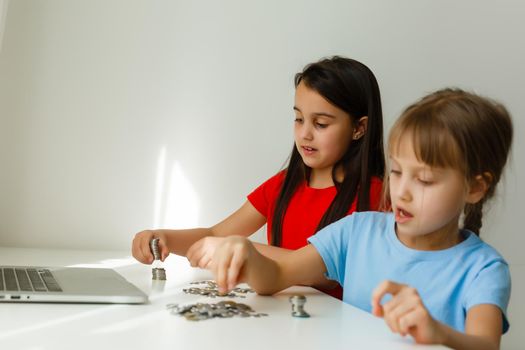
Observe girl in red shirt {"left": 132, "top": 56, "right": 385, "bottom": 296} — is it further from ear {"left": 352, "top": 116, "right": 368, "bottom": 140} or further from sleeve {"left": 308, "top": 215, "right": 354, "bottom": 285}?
sleeve {"left": 308, "top": 215, "right": 354, "bottom": 285}

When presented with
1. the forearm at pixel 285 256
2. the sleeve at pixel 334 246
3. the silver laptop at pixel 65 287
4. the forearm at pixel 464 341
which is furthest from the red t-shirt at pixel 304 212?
the forearm at pixel 464 341

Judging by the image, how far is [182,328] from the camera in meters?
0.78

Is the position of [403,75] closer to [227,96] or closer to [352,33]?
[352,33]

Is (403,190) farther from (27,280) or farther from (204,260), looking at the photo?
(27,280)

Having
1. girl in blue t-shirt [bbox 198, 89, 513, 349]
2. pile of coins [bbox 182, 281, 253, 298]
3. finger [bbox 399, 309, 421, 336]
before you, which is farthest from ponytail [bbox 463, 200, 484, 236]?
finger [bbox 399, 309, 421, 336]

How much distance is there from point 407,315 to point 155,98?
1.41 m

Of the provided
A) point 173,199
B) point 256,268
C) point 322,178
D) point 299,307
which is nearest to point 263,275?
point 256,268

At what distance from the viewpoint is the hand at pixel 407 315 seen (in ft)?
2.45

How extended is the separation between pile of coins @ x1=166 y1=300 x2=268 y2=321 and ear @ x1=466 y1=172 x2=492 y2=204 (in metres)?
0.42

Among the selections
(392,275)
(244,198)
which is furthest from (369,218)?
(244,198)

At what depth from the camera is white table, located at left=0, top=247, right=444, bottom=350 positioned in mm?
699

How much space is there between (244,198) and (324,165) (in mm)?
483

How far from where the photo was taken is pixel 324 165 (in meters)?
1.66

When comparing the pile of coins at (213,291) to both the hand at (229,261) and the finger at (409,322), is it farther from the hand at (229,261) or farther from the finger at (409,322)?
the finger at (409,322)
